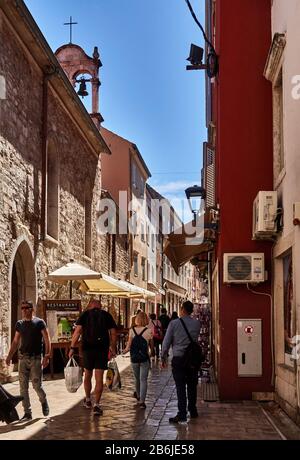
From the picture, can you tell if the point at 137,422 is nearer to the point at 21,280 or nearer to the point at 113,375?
the point at 113,375

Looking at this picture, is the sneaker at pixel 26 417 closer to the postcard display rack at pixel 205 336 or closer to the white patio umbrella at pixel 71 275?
the white patio umbrella at pixel 71 275

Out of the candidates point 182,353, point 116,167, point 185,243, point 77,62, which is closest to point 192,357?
point 182,353

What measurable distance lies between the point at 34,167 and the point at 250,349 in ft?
22.3

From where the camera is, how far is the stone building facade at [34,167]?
12.5 meters

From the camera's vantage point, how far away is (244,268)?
10047mm

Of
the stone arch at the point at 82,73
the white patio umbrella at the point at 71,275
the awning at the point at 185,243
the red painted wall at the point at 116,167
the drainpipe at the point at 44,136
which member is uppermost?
the stone arch at the point at 82,73

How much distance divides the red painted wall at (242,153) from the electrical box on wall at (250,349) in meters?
0.08

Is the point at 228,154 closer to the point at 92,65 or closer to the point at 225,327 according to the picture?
the point at 225,327

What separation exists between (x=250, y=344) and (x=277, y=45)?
4415mm

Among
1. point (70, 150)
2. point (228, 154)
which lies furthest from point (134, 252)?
point (228, 154)

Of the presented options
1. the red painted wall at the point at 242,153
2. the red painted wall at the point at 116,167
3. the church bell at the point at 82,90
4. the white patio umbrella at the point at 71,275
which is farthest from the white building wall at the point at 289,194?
the red painted wall at the point at 116,167

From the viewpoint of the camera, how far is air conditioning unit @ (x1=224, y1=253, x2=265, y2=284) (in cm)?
995

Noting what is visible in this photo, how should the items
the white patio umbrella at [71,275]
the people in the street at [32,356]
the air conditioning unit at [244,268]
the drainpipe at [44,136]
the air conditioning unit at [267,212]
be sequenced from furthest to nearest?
the drainpipe at [44,136]
the white patio umbrella at [71,275]
the air conditioning unit at [244,268]
the air conditioning unit at [267,212]
the people in the street at [32,356]

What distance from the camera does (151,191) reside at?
45094 millimetres
